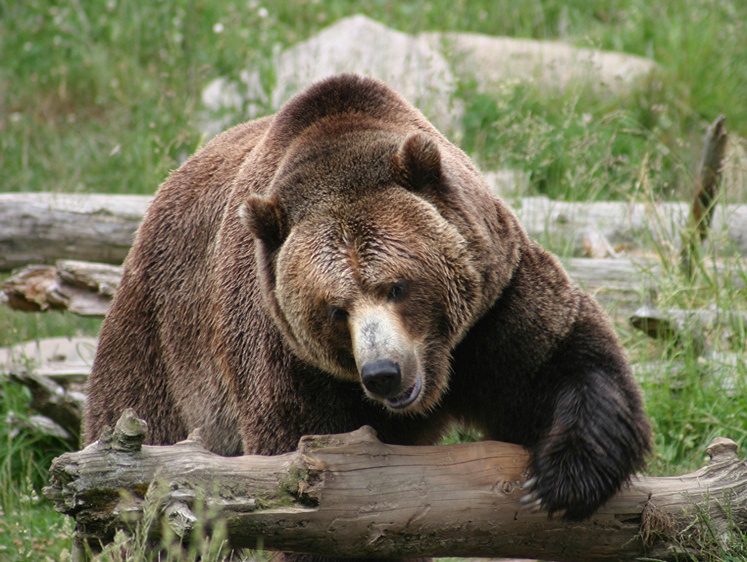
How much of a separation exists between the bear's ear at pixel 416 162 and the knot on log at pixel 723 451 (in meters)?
1.70

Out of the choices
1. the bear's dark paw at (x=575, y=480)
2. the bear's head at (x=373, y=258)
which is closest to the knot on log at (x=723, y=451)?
the bear's dark paw at (x=575, y=480)

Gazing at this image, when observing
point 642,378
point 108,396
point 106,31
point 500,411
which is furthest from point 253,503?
point 106,31

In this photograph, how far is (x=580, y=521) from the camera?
3.43 meters

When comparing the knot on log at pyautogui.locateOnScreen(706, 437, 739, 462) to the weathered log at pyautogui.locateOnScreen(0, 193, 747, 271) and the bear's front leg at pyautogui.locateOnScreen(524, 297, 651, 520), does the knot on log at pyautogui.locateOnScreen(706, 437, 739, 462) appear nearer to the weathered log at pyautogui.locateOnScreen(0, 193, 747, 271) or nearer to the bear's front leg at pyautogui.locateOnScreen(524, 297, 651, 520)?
the bear's front leg at pyautogui.locateOnScreen(524, 297, 651, 520)

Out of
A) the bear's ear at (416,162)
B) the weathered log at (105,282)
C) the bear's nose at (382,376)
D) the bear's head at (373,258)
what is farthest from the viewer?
the weathered log at (105,282)

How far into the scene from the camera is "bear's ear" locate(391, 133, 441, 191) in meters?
3.30

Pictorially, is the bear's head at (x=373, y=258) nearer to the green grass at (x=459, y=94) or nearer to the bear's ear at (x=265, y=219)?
Answer: the bear's ear at (x=265, y=219)

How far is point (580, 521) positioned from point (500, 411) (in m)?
0.58

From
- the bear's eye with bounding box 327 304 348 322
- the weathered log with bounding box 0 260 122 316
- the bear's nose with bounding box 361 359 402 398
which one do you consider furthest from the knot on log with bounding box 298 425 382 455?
the weathered log with bounding box 0 260 122 316

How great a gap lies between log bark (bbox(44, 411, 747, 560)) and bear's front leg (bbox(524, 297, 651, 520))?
0.10 m

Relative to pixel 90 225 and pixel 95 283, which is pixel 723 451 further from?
pixel 90 225

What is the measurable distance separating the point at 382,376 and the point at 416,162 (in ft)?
2.91

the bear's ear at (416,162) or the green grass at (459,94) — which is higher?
the bear's ear at (416,162)

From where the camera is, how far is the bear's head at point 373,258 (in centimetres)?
318
